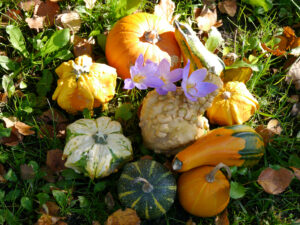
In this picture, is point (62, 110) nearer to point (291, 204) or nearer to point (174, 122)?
point (174, 122)

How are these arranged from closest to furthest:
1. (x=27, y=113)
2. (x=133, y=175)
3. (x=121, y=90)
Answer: (x=133, y=175) → (x=27, y=113) → (x=121, y=90)

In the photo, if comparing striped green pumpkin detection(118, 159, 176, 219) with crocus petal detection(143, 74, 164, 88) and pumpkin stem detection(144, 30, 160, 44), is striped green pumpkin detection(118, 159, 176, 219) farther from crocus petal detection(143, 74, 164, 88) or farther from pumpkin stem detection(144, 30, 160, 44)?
pumpkin stem detection(144, 30, 160, 44)

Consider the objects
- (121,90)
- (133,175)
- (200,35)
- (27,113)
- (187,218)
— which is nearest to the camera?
(133,175)

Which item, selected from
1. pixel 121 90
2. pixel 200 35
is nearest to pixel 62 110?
pixel 121 90

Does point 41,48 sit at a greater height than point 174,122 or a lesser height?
greater

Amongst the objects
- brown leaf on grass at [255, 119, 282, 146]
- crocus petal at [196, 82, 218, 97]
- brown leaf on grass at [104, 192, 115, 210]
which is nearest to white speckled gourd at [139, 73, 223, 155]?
crocus petal at [196, 82, 218, 97]

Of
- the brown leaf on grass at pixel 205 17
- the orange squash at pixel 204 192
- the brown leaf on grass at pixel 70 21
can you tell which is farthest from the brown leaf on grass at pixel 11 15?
the orange squash at pixel 204 192
